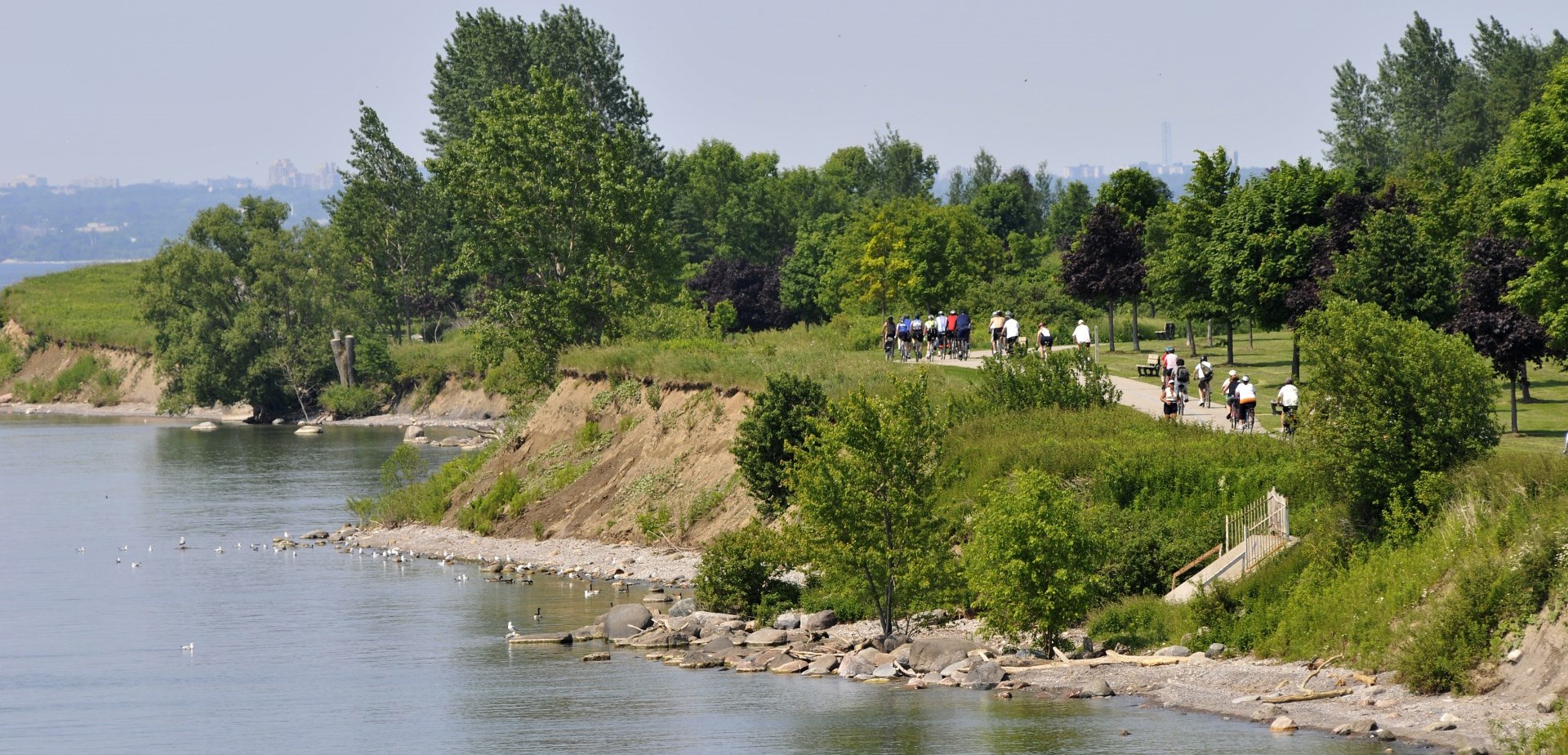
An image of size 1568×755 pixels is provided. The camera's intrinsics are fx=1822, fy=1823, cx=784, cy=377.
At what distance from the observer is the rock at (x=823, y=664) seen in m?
40.4

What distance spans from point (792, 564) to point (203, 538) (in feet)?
103

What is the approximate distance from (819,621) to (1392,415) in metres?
14.4

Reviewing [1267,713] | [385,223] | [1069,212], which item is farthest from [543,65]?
[1267,713]

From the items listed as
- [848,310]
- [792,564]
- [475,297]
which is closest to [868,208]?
[848,310]

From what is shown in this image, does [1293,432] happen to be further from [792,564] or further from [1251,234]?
[1251,234]

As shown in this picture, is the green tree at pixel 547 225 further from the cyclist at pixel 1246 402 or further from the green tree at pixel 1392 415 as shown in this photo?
the green tree at pixel 1392 415

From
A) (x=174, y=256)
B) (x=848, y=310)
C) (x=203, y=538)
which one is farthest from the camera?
(x=174, y=256)

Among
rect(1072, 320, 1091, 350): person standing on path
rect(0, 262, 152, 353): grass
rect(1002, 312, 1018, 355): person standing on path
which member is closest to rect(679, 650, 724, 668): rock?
rect(1002, 312, 1018, 355): person standing on path

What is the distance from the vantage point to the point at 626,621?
45531 millimetres

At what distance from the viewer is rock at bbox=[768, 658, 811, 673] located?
40.7 m

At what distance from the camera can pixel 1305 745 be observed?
3152 cm

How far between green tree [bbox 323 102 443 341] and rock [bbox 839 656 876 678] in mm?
87068

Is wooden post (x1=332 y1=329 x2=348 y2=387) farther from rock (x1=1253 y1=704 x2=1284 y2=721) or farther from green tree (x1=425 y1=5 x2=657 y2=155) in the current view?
rock (x1=1253 y1=704 x2=1284 y2=721)

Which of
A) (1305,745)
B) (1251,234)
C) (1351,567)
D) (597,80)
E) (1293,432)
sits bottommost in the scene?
(1305,745)
